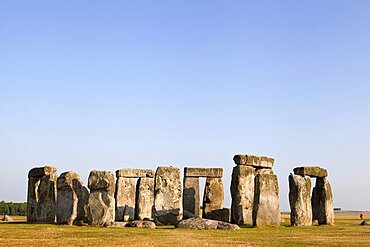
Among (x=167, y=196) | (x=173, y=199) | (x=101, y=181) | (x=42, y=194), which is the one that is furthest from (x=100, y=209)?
(x=42, y=194)

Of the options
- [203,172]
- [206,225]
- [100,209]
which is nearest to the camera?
[206,225]

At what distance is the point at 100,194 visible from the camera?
2034cm

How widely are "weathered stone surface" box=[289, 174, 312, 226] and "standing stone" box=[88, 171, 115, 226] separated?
7.30 meters

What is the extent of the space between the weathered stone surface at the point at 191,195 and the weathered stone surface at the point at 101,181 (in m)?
8.22

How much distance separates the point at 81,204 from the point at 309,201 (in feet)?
31.0

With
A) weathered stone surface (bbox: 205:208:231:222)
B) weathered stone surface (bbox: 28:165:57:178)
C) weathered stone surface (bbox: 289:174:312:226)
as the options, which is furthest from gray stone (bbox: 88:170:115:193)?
weathered stone surface (bbox: 289:174:312:226)

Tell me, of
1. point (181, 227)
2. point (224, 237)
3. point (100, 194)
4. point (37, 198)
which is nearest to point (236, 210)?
point (181, 227)

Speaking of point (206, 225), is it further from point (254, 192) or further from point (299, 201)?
point (299, 201)

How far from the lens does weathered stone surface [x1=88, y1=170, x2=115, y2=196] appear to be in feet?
66.6

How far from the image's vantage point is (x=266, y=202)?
20.4 m

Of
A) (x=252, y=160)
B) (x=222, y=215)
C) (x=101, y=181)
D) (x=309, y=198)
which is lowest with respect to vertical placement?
(x=222, y=215)

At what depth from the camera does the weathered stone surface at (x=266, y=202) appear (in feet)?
66.1

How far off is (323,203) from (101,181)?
9698 millimetres

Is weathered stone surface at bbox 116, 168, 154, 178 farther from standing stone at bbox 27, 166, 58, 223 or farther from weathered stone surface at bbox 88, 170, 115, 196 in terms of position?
weathered stone surface at bbox 88, 170, 115, 196
